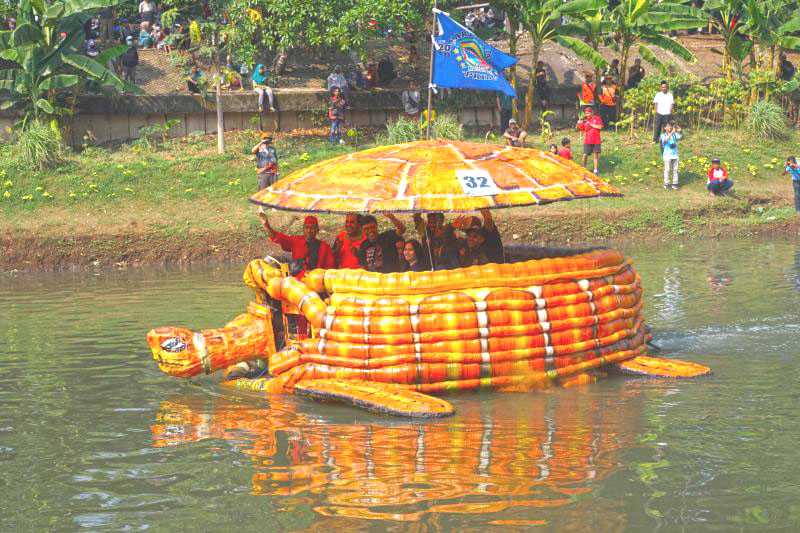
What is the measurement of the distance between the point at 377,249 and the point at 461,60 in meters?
4.06

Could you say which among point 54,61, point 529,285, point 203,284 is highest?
point 54,61

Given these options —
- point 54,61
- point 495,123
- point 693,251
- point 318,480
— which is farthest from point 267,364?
point 495,123

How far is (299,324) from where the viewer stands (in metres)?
10.9

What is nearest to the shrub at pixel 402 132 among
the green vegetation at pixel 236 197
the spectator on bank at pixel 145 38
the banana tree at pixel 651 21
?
the green vegetation at pixel 236 197

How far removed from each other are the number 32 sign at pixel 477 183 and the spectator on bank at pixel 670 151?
1330 cm

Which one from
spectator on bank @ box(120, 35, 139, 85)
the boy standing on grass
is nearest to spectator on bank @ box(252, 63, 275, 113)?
spectator on bank @ box(120, 35, 139, 85)

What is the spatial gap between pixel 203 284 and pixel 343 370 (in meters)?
7.57

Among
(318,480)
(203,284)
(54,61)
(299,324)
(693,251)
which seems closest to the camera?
(318,480)

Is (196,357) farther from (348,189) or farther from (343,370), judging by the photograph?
(348,189)

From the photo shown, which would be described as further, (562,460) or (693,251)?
(693,251)

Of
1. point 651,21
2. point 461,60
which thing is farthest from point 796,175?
point 461,60

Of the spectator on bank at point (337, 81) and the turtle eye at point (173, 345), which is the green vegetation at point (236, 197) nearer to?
the spectator on bank at point (337, 81)

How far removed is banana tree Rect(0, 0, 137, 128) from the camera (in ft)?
72.6

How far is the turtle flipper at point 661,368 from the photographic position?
10828 millimetres
